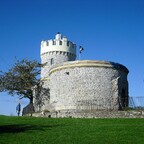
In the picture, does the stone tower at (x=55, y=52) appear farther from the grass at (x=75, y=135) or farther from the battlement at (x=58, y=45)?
the grass at (x=75, y=135)

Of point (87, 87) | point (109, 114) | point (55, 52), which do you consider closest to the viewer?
point (109, 114)

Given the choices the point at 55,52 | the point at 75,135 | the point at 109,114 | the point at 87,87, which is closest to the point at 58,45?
the point at 55,52

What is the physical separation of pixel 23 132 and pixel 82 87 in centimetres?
1387

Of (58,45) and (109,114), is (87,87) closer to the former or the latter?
(109,114)

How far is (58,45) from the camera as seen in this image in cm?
4681

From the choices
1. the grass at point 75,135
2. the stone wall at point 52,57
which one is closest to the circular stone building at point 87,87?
the grass at point 75,135

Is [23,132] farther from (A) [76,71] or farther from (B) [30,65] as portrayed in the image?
(B) [30,65]

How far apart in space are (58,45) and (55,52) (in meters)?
1.10

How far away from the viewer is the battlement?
46844 millimetres

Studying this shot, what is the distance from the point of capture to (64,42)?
1858 inches

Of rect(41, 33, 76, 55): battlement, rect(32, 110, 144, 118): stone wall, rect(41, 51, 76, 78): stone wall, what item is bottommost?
rect(32, 110, 144, 118): stone wall

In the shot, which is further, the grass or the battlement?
the battlement

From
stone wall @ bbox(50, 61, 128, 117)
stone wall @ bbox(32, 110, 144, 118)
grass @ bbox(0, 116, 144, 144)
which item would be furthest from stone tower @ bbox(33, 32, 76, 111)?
grass @ bbox(0, 116, 144, 144)

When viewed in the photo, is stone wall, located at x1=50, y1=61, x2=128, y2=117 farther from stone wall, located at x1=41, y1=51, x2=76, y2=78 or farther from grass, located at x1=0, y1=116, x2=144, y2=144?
stone wall, located at x1=41, y1=51, x2=76, y2=78
